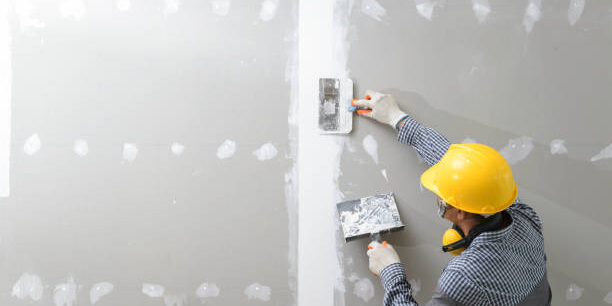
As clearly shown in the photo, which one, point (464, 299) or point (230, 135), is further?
point (230, 135)

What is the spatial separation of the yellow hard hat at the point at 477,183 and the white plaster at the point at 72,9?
55.7 inches

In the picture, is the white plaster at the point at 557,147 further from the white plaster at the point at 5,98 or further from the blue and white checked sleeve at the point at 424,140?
the white plaster at the point at 5,98

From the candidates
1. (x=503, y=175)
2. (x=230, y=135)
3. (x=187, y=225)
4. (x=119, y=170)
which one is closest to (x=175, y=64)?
(x=230, y=135)

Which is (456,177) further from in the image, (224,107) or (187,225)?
(187,225)

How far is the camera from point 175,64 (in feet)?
4.40

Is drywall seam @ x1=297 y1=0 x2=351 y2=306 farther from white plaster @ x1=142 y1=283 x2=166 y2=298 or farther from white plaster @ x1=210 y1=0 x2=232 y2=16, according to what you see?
white plaster @ x1=142 y1=283 x2=166 y2=298

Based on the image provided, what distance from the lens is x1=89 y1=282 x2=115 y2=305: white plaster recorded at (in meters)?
1.35

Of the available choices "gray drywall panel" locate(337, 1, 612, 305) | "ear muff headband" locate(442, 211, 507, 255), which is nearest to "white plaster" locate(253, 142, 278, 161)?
"gray drywall panel" locate(337, 1, 612, 305)

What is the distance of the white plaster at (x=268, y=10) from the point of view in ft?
4.40

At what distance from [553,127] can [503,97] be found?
0.74ft

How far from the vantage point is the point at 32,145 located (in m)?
1.34

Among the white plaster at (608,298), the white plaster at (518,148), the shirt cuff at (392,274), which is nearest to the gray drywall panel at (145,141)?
the shirt cuff at (392,274)

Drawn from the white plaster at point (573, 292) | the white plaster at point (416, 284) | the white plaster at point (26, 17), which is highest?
the white plaster at point (26, 17)

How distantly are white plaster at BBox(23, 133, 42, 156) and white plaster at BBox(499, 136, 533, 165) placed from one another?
1.77 metres
